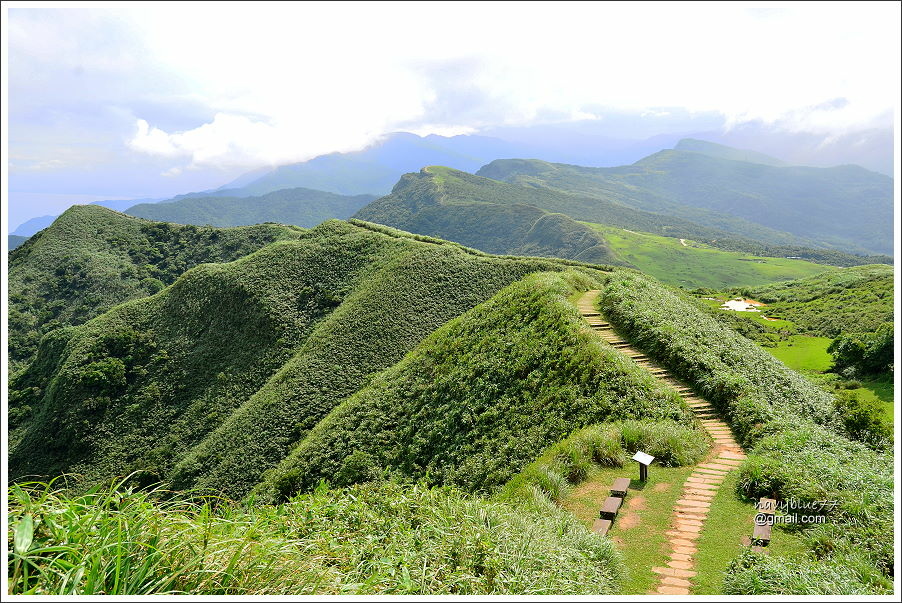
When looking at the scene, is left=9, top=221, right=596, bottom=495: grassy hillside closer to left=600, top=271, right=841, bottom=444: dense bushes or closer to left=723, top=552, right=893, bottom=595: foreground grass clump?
left=600, top=271, right=841, bottom=444: dense bushes

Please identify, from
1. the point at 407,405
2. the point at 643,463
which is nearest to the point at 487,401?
the point at 407,405

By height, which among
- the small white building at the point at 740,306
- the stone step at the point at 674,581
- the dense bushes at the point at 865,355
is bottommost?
the small white building at the point at 740,306

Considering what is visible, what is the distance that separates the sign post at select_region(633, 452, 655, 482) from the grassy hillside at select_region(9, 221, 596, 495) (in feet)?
71.5

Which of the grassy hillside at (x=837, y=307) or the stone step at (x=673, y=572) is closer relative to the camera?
the stone step at (x=673, y=572)

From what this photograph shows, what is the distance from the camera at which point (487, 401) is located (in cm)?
1692

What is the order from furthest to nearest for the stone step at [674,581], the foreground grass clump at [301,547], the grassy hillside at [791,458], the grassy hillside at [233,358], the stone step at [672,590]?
the grassy hillside at [233,358] < the stone step at [674,581] < the stone step at [672,590] < the grassy hillside at [791,458] < the foreground grass clump at [301,547]

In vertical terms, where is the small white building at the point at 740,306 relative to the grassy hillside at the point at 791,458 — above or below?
below

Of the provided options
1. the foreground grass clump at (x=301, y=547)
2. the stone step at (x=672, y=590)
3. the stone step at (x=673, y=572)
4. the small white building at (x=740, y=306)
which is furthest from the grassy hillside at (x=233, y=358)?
the stone step at (x=672, y=590)

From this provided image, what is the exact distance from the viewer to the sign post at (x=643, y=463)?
8.98 meters

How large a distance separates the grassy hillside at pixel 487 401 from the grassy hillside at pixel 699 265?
117 metres

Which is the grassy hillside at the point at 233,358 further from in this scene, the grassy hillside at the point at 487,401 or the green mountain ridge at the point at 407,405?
the grassy hillside at the point at 487,401

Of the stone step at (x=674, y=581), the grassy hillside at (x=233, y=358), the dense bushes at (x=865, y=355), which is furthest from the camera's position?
the grassy hillside at (x=233, y=358)

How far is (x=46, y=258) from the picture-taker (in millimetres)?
62688

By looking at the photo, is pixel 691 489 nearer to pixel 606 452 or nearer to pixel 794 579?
pixel 606 452
